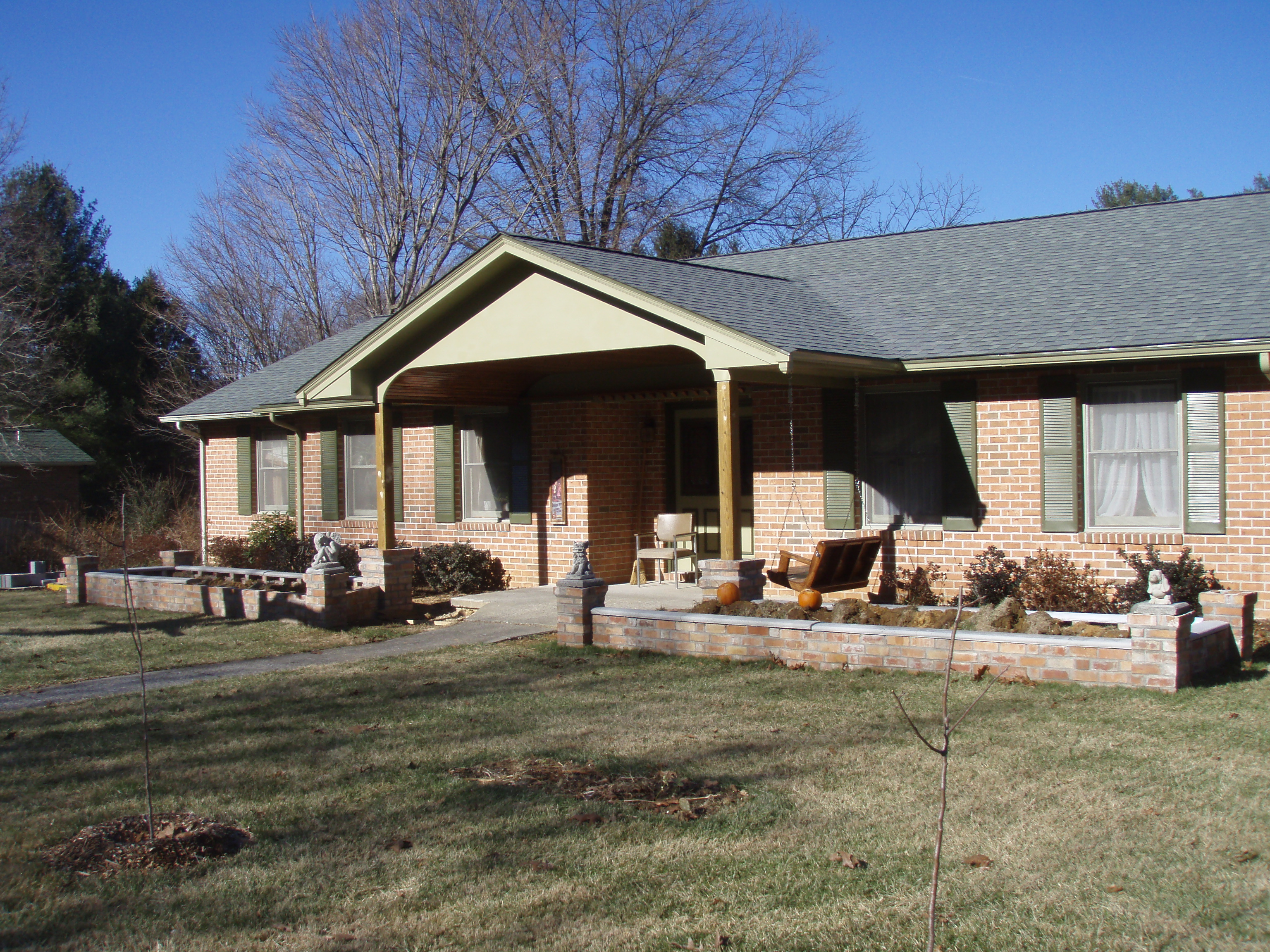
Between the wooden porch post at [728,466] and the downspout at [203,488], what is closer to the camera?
the wooden porch post at [728,466]

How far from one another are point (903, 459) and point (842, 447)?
68 centimetres

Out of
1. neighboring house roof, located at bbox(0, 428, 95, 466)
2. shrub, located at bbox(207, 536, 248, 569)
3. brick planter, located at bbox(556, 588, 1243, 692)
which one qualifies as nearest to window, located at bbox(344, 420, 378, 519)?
shrub, located at bbox(207, 536, 248, 569)

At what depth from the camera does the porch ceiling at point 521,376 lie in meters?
13.2

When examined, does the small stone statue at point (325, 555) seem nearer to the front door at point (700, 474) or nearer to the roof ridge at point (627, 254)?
the roof ridge at point (627, 254)

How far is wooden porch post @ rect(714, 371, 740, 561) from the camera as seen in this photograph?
Result: 10625 millimetres

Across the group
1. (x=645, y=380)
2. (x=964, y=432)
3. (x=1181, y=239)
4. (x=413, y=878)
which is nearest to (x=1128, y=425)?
(x=964, y=432)

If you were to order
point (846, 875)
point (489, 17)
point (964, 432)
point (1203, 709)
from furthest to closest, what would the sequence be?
1. point (489, 17)
2. point (964, 432)
3. point (1203, 709)
4. point (846, 875)

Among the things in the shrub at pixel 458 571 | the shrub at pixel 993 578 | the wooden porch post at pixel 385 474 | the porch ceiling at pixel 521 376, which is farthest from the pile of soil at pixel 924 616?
the shrub at pixel 458 571

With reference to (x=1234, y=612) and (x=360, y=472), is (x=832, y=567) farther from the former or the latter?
(x=360, y=472)

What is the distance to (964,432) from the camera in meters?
12.0

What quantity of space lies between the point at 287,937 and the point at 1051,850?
10.4 feet

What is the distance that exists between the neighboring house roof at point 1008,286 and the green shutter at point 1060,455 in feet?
2.02

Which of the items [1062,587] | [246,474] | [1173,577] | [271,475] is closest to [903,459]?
[1062,587]

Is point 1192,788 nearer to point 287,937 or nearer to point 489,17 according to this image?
point 287,937
